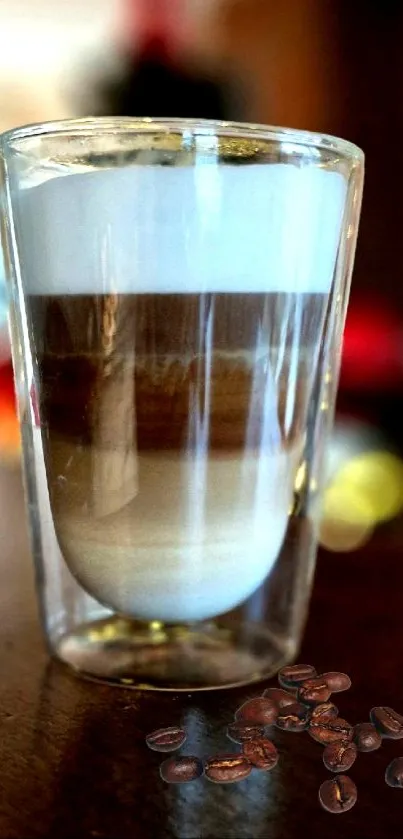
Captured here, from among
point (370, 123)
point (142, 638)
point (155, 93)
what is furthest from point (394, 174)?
point (142, 638)

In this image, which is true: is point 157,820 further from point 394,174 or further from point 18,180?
point 394,174

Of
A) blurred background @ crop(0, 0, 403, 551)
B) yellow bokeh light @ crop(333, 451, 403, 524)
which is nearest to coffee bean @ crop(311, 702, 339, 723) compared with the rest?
yellow bokeh light @ crop(333, 451, 403, 524)

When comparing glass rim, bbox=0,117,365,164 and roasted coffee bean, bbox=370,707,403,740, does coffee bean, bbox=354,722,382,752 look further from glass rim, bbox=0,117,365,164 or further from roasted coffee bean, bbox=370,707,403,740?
glass rim, bbox=0,117,365,164

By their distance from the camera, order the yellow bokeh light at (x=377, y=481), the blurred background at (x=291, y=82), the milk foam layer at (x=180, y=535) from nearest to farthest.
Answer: the milk foam layer at (x=180, y=535), the yellow bokeh light at (x=377, y=481), the blurred background at (x=291, y=82)

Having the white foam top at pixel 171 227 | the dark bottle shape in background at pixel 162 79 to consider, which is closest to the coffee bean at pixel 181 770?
the white foam top at pixel 171 227

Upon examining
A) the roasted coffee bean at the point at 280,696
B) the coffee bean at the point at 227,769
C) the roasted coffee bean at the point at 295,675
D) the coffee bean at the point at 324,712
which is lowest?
the roasted coffee bean at the point at 295,675

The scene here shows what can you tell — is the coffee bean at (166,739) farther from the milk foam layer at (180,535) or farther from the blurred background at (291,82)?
the blurred background at (291,82)
